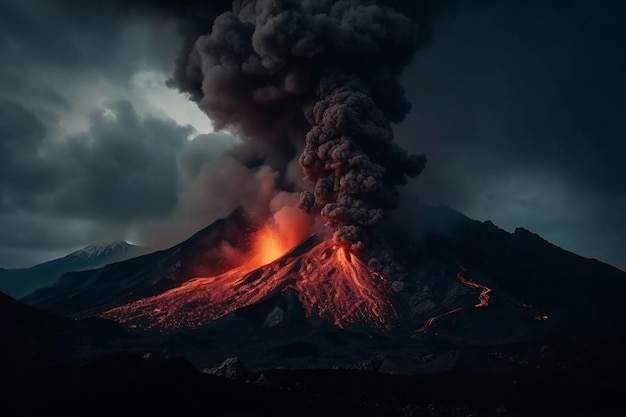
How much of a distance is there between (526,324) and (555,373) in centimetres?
2888

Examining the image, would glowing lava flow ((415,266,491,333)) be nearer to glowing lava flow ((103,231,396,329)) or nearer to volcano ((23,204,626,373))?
volcano ((23,204,626,373))

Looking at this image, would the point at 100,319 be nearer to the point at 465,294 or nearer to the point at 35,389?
the point at 35,389

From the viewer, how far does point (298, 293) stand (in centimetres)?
7456

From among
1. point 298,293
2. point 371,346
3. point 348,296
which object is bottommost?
point 371,346

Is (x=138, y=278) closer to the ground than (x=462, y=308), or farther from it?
farther from it

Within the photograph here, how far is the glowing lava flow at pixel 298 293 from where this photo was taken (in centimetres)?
7112

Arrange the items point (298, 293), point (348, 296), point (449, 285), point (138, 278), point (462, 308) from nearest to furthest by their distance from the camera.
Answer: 1. point (462, 308)
2. point (348, 296)
3. point (298, 293)
4. point (449, 285)
5. point (138, 278)

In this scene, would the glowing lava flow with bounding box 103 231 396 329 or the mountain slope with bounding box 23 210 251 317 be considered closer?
the glowing lava flow with bounding box 103 231 396 329

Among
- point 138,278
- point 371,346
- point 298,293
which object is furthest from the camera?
point 138,278

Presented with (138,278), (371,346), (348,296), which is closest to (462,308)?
(348,296)

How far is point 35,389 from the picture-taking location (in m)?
29.8

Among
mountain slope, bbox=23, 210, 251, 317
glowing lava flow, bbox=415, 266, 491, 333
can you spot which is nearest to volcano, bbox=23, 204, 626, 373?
glowing lava flow, bbox=415, 266, 491, 333

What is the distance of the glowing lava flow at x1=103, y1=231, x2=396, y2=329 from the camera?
71.1 m

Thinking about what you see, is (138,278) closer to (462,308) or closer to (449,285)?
(449,285)
